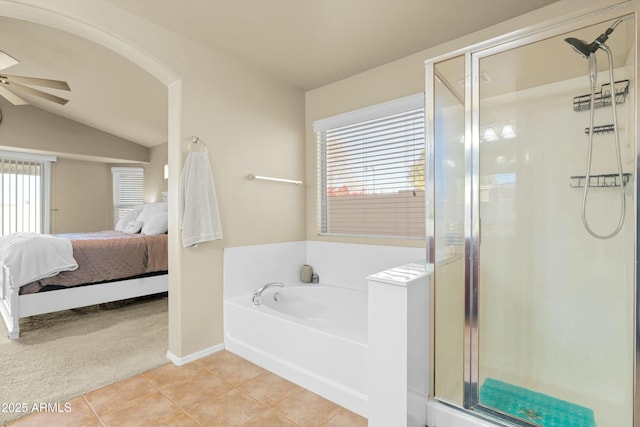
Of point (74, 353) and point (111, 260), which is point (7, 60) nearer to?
Result: point (111, 260)

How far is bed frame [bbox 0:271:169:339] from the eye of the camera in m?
2.58

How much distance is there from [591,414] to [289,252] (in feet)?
7.57

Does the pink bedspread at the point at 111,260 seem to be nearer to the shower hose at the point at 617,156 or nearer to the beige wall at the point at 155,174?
the beige wall at the point at 155,174

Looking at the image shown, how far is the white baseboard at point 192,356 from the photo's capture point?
2.21 m

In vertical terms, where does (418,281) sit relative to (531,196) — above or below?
below

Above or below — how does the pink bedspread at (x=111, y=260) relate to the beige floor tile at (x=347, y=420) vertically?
above

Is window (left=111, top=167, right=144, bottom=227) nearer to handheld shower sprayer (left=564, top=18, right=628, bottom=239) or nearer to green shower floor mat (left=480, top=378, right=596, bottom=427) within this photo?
green shower floor mat (left=480, top=378, right=596, bottom=427)

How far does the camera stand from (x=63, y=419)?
1606mm

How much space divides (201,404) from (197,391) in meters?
0.15

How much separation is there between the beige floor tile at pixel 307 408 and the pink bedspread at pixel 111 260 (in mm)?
2387

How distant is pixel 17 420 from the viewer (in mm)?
1600

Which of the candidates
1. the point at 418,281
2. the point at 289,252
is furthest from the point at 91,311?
the point at 418,281

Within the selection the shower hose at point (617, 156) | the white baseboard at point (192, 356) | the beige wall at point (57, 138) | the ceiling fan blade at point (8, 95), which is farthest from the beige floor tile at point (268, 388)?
the beige wall at point (57, 138)

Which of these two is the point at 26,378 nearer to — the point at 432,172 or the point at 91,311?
the point at 91,311
